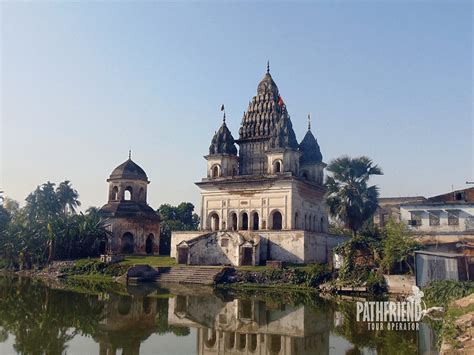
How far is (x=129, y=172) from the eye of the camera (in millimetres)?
50906

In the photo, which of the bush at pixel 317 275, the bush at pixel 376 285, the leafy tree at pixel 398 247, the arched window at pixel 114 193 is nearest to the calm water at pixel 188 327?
the bush at pixel 376 285

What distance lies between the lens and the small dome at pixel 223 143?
45.0 metres

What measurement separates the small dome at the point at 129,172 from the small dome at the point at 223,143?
381 inches

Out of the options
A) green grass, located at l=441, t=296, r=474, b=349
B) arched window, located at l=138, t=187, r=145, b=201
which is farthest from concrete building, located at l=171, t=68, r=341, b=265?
green grass, located at l=441, t=296, r=474, b=349

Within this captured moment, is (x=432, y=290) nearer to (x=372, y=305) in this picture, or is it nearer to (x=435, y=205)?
(x=372, y=305)

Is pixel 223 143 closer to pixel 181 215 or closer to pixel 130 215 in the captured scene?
pixel 130 215

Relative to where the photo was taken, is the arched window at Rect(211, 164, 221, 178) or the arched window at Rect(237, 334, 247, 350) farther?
the arched window at Rect(211, 164, 221, 178)

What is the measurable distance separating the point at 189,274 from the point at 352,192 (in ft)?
40.7

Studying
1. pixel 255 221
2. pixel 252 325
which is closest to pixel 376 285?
pixel 252 325

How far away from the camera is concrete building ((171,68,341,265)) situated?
3759 cm

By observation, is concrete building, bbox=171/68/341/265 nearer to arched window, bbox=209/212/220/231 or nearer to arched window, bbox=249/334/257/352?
arched window, bbox=209/212/220/231

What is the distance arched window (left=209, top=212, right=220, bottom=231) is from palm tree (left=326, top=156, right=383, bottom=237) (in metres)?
12.6

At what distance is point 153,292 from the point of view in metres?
27.7

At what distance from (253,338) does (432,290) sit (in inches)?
400
